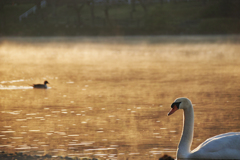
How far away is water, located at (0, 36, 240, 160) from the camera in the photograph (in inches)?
395

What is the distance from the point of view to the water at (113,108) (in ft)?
32.9

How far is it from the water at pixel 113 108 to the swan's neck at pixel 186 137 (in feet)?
2.62

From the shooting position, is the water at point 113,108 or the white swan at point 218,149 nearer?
the white swan at point 218,149

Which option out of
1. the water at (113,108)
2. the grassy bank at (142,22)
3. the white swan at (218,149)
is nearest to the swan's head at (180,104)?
the white swan at (218,149)

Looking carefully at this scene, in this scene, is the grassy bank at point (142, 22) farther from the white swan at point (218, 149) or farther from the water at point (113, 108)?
the white swan at point (218, 149)

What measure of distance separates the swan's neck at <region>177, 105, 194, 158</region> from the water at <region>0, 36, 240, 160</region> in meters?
0.80

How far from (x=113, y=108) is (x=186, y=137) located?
583 cm

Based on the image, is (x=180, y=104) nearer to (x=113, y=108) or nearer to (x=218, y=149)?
(x=218, y=149)

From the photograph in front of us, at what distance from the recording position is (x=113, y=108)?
14250 millimetres

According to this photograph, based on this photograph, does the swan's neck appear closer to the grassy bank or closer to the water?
the water

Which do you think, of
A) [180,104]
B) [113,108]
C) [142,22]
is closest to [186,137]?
[180,104]

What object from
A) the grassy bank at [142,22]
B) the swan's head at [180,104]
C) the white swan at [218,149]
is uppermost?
the grassy bank at [142,22]

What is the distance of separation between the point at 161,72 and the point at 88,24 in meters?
47.6

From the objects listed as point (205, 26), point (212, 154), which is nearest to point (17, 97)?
point (212, 154)
